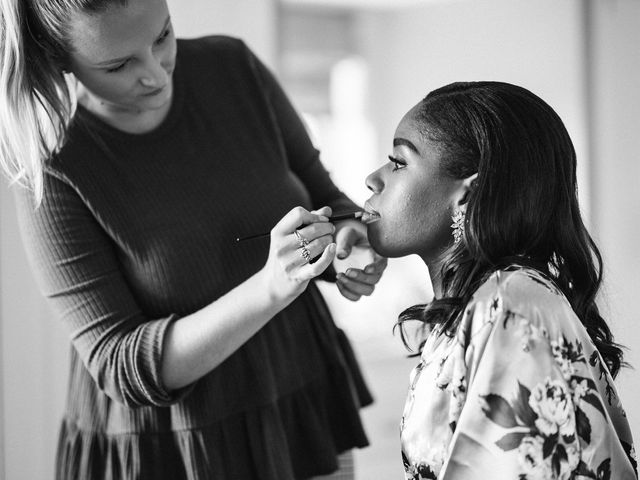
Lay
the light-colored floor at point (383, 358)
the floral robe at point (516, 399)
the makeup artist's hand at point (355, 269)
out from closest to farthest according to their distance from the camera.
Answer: the floral robe at point (516, 399) → the makeup artist's hand at point (355, 269) → the light-colored floor at point (383, 358)

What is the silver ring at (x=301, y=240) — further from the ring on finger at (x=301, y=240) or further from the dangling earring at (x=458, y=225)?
the dangling earring at (x=458, y=225)

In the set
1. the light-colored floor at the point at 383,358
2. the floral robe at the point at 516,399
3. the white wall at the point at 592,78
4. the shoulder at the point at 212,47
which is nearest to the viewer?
the floral robe at the point at 516,399

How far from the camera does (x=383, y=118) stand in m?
3.25

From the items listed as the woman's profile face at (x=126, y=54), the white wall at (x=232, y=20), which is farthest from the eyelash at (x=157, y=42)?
the white wall at (x=232, y=20)

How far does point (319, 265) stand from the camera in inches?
37.0

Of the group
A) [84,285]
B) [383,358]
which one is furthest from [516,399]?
[383,358]

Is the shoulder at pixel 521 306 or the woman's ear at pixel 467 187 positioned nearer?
the shoulder at pixel 521 306

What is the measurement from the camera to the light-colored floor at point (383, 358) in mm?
2652

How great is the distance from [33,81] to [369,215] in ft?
1.77

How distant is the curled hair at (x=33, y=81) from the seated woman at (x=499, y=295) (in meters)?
0.50

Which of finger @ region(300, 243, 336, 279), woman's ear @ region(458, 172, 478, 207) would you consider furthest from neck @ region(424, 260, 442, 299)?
finger @ region(300, 243, 336, 279)

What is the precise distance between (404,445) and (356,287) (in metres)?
0.28

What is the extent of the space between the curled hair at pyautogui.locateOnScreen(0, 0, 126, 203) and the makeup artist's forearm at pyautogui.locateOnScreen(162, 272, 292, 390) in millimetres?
300

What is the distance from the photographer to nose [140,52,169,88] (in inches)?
42.4
